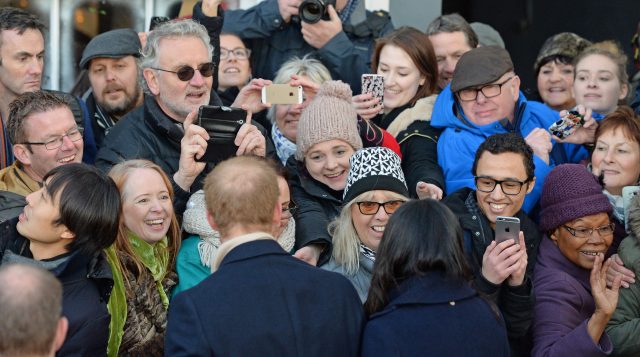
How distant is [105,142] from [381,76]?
1.50 metres

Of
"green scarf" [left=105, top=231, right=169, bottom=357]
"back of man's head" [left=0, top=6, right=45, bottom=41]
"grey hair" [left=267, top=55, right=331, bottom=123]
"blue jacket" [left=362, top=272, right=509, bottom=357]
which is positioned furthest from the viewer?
"grey hair" [left=267, top=55, right=331, bottom=123]

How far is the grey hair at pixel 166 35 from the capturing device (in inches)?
223

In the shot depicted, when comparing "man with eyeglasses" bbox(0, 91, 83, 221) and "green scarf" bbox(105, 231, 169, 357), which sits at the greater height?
"man with eyeglasses" bbox(0, 91, 83, 221)

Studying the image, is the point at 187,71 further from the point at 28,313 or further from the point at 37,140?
the point at 28,313

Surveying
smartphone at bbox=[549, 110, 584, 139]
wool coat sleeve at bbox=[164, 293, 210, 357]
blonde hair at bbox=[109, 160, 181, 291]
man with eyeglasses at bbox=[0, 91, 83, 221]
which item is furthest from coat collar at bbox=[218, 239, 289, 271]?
smartphone at bbox=[549, 110, 584, 139]

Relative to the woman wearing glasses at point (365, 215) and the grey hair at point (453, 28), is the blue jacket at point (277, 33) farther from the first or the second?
the woman wearing glasses at point (365, 215)

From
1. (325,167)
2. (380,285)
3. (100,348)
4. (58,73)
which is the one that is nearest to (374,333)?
(380,285)

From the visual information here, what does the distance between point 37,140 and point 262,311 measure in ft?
6.36

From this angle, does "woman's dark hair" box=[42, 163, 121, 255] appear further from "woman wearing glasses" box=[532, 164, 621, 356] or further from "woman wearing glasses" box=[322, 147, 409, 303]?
"woman wearing glasses" box=[532, 164, 621, 356]

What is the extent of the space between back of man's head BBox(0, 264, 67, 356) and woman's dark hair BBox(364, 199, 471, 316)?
45.9 inches

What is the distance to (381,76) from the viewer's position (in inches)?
234

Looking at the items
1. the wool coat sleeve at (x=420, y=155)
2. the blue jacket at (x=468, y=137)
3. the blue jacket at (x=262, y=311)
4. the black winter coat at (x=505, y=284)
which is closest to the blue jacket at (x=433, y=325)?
the blue jacket at (x=262, y=311)

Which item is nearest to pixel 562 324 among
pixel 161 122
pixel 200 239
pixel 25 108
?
pixel 200 239

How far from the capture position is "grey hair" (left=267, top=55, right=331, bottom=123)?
6055mm
